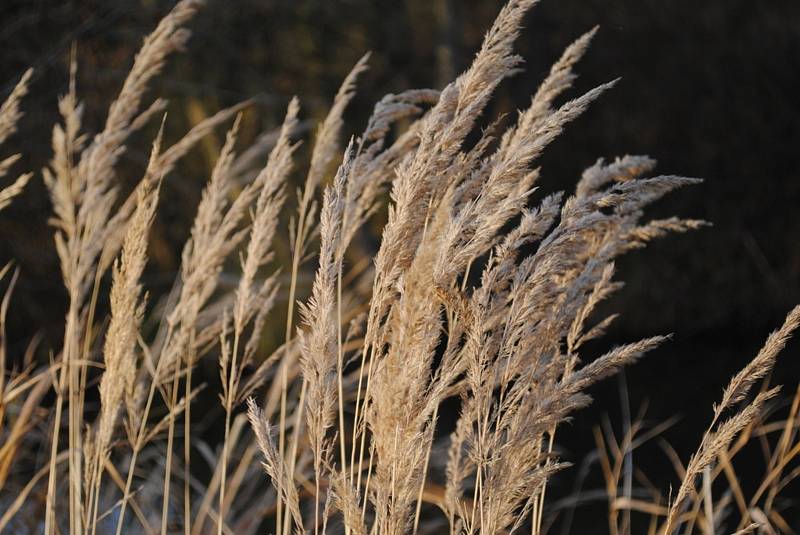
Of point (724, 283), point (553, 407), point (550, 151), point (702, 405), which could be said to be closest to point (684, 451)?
point (702, 405)

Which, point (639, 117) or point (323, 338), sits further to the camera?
point (639, 117)

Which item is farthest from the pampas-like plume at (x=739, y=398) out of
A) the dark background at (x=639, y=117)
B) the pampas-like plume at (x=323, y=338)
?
the dark background at (x=639, y=117)

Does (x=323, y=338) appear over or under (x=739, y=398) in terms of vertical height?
over

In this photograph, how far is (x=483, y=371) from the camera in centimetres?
127

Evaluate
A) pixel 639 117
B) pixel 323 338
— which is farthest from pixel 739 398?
pixel 639 117

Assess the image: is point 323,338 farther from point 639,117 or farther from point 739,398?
point 639,117

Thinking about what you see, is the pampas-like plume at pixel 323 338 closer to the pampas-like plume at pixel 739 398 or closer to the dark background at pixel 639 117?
the pampas-like plume at pixel 739 398

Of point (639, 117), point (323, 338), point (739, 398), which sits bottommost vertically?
point (739, 398)

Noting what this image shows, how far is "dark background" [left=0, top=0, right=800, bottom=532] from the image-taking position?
709 cm

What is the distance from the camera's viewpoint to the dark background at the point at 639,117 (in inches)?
279

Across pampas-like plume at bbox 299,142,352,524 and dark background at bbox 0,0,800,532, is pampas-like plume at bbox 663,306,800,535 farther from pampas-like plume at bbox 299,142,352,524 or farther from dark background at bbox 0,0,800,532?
dark background at bbox 0,0,800,532

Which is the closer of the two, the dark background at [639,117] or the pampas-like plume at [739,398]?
the pampas-like plume at [739,398]

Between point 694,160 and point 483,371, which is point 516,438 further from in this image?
point 694,160

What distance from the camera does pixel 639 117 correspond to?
8891mm
